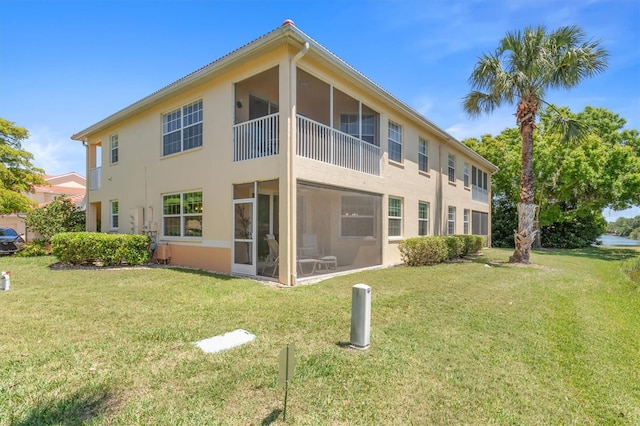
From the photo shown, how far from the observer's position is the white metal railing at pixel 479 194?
2236 centimetres

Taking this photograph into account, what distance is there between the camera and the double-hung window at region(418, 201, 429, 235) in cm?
1569

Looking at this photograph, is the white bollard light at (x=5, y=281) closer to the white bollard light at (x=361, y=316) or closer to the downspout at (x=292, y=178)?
the downspout at (x=292, y=178)

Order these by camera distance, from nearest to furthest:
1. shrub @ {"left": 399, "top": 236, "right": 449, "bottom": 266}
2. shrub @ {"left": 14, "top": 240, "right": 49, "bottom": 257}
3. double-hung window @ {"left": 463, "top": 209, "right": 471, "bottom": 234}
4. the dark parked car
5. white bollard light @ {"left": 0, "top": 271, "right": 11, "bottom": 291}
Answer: white bollard light @ {"left": 0, "top": 271, "right": 11, "bottom": 291} → shrub @ {"left": 399, "top": 236, "right": 449, "bottom": 266} → shrub @ {"left": 14, "top": 240, "right": 49, "bottom": 257} → the dark parked car → double-hung window @ {"left": 463, "top": 209, "right": 471, "bottom": 234}

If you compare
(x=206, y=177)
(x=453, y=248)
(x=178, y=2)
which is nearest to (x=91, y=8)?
(x=178, y=2)

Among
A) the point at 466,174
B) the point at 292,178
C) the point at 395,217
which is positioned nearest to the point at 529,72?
the point at 395,217

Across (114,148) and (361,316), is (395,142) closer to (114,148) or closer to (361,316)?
(361,316)

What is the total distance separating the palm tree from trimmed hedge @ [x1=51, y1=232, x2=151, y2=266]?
14.4 m

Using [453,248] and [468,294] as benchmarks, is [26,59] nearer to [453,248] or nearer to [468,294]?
[468,294]

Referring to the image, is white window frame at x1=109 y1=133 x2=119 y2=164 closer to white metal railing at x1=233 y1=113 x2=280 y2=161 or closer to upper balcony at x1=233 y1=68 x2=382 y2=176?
upper balcony at x1=233 y1=68 x2=382 y2=176

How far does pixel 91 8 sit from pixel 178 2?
230 cm

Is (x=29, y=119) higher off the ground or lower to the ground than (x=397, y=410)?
higher

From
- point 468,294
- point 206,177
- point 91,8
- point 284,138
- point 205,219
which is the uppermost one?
point 91,8

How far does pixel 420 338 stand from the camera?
5.01 metres

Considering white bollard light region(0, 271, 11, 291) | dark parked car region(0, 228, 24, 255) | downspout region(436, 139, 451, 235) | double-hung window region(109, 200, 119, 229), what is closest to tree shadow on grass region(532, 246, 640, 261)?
downspout region(436, 139, 451, 235)
